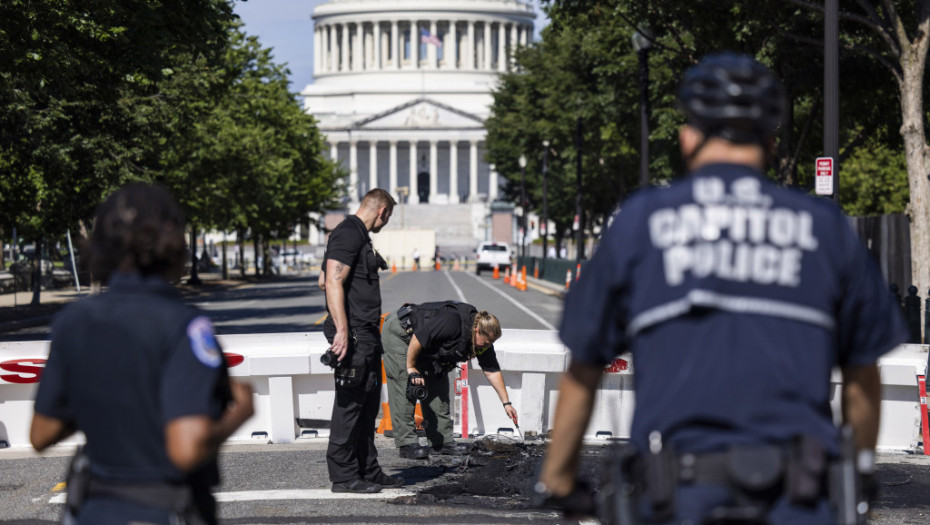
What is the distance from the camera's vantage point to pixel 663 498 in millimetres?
3014

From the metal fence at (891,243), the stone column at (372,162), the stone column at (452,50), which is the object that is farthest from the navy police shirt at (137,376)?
the stone column at (452,50)

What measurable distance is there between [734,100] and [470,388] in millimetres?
8064

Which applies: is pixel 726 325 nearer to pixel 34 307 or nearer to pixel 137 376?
pixel 137 376

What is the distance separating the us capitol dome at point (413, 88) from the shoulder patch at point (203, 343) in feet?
483

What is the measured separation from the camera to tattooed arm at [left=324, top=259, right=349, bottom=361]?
323 inches

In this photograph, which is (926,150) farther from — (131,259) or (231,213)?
(231,213)

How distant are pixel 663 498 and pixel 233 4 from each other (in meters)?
23.7

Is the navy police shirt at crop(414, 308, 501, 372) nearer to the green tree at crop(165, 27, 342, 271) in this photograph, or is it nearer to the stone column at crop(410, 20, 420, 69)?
the green tree at crop(165, 27, 342, 271)

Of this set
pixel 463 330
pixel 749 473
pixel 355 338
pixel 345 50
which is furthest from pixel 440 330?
pixel 345 50

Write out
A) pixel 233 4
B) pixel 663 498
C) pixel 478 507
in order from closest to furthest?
pixel 663 498
pixel 478 507
pixel 233 4

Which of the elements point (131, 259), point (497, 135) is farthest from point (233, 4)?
point (497, 135)

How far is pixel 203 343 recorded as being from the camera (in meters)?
3.39

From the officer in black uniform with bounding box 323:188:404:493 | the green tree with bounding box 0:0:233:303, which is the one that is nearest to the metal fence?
the green tree with bounding box 0:0:233:303

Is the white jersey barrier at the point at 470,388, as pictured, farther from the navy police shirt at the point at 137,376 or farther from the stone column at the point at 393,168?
the stone column at the point at 393,168
